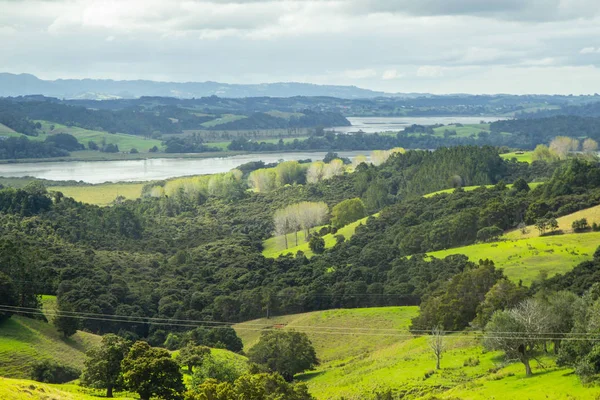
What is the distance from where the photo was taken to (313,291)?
74.0 m

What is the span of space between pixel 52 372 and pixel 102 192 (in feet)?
356

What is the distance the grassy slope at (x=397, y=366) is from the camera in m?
37.2

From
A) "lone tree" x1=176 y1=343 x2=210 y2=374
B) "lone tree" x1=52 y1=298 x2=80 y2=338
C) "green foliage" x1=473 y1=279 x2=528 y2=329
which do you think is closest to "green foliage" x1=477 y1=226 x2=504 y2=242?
"green foliage" x1=473 y1=279 x2=528 y2=329

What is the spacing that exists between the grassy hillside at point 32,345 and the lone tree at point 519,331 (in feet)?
91.1

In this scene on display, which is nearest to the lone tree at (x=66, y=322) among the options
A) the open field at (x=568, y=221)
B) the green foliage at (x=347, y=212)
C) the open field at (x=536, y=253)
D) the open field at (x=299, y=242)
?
the open field at (x=536, y=253)

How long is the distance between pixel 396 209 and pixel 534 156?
2033 inches

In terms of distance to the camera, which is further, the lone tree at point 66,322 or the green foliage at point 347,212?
the green foliage at point 347,212

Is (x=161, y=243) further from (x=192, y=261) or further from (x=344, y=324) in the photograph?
(x=344, y=324)

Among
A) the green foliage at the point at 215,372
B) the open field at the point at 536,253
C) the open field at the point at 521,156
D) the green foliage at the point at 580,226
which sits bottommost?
the green foliage at the point at 215,372

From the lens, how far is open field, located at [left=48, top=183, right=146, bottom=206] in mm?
143750

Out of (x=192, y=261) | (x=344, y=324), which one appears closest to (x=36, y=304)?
(x=344, y=324)

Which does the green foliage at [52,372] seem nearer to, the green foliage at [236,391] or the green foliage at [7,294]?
the green foliage at [7,294]

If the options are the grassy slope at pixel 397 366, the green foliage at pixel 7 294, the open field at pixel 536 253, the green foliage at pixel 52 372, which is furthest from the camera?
the open field at pixel 536 253

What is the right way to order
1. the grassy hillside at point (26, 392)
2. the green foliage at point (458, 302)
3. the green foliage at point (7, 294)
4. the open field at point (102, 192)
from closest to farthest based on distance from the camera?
1. the grassy hillside at point (26, 392)
2. the green foliage at point (458, 302)
3. the green foliage at point (7, 294)
4. the open field at point (102, 192)
